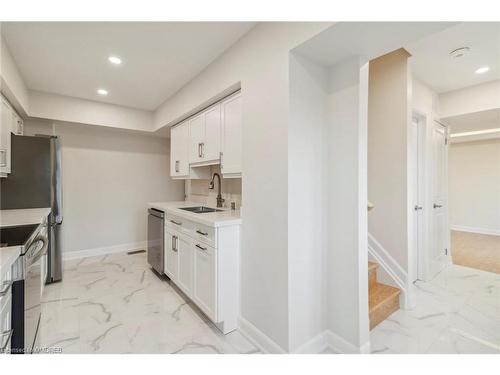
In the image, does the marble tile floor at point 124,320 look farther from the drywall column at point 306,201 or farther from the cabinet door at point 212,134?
the cabinet door at point 212,134

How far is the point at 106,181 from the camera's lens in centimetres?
412

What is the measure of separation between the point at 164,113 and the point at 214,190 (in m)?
1.42

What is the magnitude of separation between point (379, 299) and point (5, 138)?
396 centimetres

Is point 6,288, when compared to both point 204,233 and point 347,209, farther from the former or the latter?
point 347,209

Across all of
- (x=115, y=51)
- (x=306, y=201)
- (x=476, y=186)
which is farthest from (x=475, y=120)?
(x=115, y=51)

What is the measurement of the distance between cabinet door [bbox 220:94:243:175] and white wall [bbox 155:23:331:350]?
172mm

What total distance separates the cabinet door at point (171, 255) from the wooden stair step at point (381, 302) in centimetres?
193

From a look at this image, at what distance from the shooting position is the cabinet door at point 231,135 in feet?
7.07

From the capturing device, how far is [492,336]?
185 centimetres

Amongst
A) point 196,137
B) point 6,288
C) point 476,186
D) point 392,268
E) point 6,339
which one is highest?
point 196,137

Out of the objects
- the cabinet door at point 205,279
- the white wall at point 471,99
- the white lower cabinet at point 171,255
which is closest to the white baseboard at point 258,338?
the cabinet door at point 205,279

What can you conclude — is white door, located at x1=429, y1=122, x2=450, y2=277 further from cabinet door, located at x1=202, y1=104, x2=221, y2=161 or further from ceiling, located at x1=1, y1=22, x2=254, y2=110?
ceiling, located at x1=1, y1=22, x2=254, y2=110
